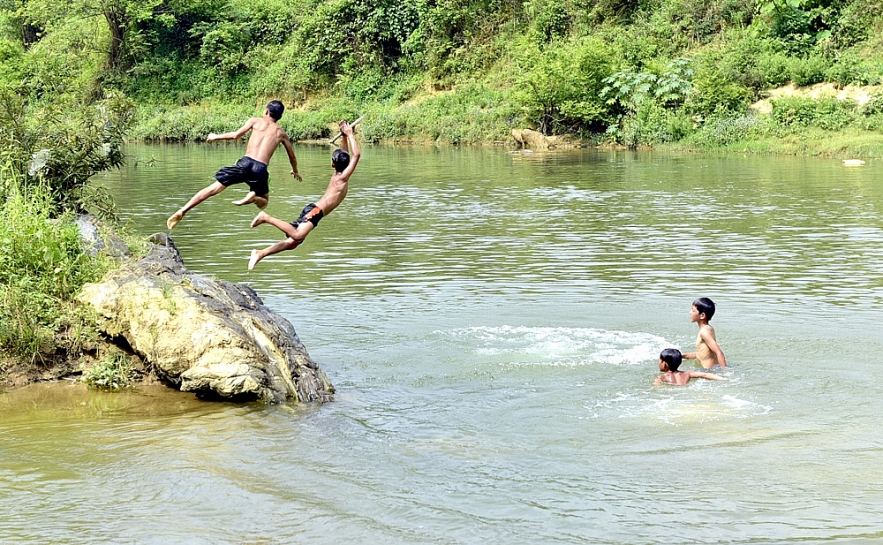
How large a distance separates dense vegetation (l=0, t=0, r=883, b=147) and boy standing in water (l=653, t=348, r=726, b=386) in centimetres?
2042

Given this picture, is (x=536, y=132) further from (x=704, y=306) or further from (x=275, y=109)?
(x=275, y=109)

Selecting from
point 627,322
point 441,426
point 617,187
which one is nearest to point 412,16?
point 617,187

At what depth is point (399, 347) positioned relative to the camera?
12312 mm

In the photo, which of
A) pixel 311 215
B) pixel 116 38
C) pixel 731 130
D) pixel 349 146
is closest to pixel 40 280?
pixel 311 215

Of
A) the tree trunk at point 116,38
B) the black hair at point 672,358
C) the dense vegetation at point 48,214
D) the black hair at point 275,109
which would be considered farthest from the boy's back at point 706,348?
the tree trunk at point 116,38

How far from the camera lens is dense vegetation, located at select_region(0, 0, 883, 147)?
3978 cm

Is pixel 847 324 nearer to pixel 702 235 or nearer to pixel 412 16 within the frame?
pixel 702 235

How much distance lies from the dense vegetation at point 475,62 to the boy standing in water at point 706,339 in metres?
19.9

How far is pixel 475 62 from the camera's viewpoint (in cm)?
5216

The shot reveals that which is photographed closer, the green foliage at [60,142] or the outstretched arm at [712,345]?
the outstretched arm at [712,345]

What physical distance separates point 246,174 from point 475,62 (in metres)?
42.5

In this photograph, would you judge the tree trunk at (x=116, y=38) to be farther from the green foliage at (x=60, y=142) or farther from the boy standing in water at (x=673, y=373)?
the boy standing in water at (x=673, y=373)

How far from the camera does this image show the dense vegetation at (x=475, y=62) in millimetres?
39781

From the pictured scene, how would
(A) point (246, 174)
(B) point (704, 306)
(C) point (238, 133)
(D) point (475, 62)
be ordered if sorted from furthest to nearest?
(D) point (475, 62)
(B) point (704, 306)
(A) point (246, 174)
(C) point (238, 133)
